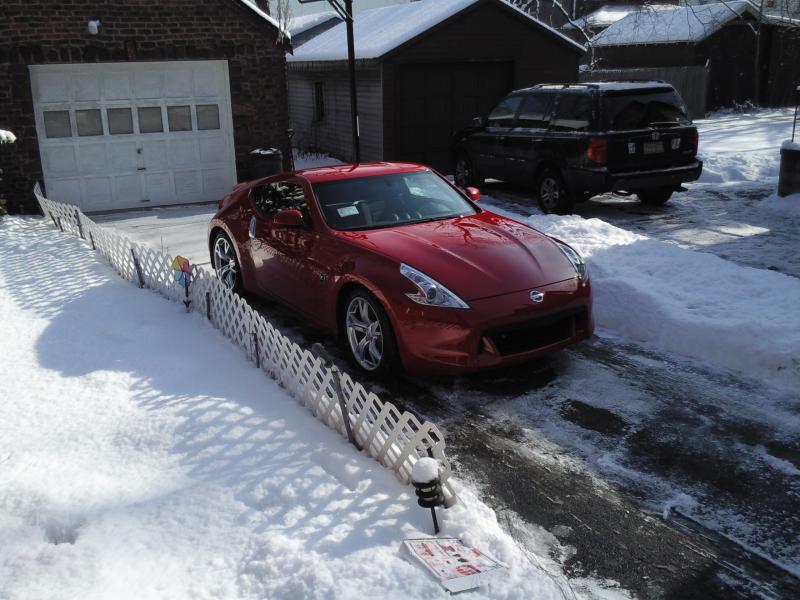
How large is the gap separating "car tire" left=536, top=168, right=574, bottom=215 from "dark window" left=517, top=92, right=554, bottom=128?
0.83m

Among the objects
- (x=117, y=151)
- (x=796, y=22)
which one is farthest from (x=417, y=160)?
(x=796, y=22)

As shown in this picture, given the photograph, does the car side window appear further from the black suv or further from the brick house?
the brick house

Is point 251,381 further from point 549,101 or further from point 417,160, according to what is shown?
point 417,160

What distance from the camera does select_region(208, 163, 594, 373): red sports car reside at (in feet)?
17.9

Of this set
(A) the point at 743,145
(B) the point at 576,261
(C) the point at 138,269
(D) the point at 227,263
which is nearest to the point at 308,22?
(A) the point at 743,145

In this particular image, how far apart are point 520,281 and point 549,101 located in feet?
24.0

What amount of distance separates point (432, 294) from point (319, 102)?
16296mm

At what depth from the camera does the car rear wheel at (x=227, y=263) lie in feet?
26.4

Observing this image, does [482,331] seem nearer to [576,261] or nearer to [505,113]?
[576,261]

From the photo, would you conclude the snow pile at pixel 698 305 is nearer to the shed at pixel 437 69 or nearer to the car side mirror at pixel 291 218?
the car side mirror at pixel 291 218

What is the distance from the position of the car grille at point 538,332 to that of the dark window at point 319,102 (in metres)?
15.8

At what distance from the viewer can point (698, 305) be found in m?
6.84

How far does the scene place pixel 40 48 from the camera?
490 inches

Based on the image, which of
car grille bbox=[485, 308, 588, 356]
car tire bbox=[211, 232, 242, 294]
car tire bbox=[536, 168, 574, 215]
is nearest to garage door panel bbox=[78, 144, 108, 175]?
car tire bbox=[211, 232, 242, 294]
